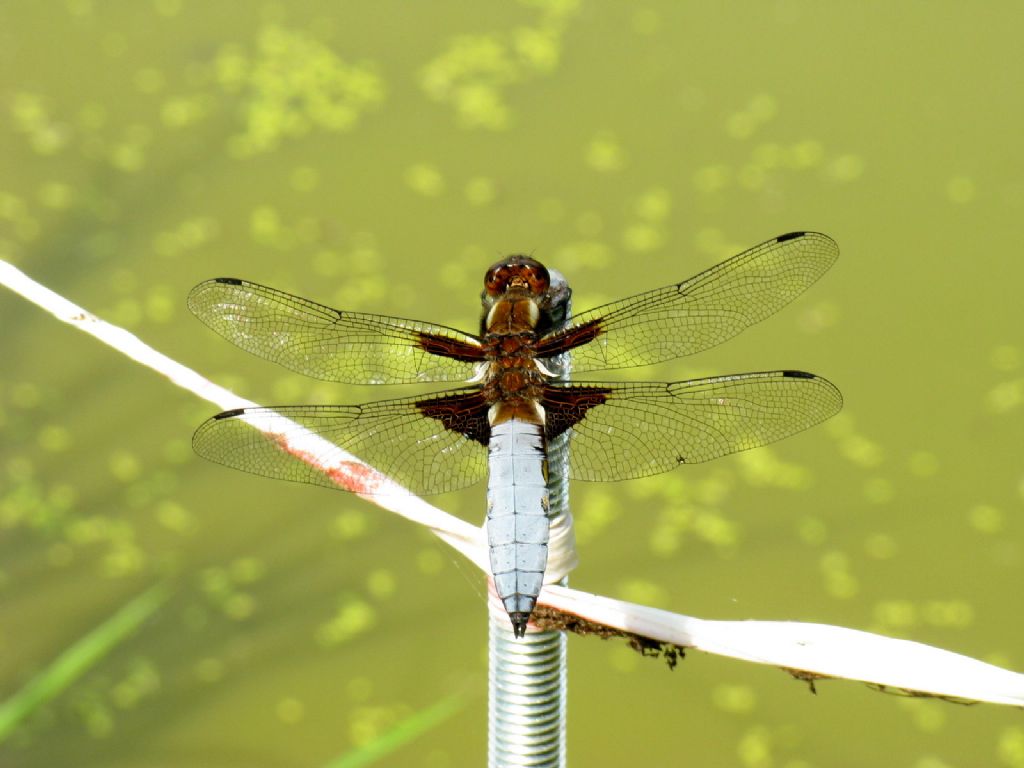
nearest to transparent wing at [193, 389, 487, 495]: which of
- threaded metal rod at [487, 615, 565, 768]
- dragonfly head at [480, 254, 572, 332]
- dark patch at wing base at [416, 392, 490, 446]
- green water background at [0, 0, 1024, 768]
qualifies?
dark patch at wing base at [416, 392, 490, 446]

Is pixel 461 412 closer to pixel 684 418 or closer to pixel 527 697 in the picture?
pixel 684 418

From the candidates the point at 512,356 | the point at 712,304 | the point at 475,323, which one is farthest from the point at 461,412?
the point at 475,323

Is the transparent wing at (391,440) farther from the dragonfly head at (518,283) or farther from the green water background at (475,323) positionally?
the green water background at (475,323)

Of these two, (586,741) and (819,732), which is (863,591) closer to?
(819,732)

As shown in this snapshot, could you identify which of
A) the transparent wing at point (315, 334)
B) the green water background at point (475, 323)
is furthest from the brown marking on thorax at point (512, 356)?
the green water background at point (475, 323)

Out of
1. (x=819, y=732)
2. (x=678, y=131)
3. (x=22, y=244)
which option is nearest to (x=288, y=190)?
(x=22, y=244)

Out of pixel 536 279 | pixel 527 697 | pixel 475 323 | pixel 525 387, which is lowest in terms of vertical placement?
pixel 527 697

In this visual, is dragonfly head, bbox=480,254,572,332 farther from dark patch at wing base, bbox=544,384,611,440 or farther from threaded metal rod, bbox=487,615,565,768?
threaded metal rod, bbox=487,615,565,768

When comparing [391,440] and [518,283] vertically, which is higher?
[518,283]
